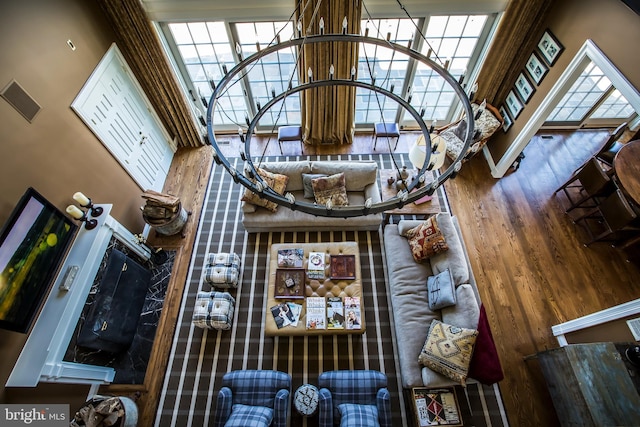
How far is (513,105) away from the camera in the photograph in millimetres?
4863

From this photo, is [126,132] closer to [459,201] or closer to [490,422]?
[459,201]

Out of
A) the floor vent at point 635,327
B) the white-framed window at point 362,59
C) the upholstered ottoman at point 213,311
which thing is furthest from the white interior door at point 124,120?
the floor vent at point 635,327

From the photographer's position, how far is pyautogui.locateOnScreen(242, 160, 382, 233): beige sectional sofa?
4.41m

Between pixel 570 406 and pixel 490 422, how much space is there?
813 millimetres

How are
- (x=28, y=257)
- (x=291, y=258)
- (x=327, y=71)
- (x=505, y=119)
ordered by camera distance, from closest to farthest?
(x=28, y=257) < (x=291, y=258) < (x=327, y=71) < (x=505, y=119)

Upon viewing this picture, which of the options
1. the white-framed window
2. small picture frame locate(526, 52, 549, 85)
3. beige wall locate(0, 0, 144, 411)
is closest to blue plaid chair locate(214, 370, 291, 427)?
beige wall locate(0, 0, 144, 411)

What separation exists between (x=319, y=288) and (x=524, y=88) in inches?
161

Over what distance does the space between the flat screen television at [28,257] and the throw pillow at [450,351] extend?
3762mm

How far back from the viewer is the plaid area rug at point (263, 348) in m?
3.60

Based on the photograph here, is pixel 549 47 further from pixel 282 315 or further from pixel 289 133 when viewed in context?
pixel 282 315

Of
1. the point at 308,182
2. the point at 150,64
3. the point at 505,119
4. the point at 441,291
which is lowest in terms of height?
the point at 441,291

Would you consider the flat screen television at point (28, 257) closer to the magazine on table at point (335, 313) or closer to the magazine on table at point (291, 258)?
the magazine on table at point (291, 258)

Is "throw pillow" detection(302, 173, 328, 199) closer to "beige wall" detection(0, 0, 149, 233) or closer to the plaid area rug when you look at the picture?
Answer: the plaid area rug

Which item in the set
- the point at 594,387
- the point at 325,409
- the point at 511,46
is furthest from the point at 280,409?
the point at 511,46
